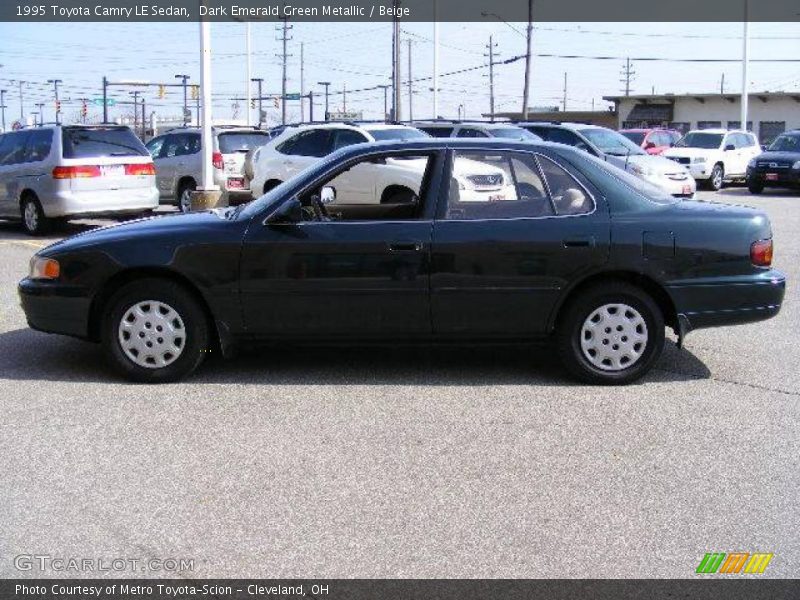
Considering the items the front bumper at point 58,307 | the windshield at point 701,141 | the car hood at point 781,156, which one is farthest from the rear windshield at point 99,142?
Result: the windshield at point 701,141

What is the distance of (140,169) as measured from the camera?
15.1m

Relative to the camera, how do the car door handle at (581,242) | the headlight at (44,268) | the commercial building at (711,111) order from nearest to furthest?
the car door handle at (581,242) → the headlight at (44,268) → the commercial building at (711,111)

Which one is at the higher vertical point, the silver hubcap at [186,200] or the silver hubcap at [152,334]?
the silver hubcap at [186,200]

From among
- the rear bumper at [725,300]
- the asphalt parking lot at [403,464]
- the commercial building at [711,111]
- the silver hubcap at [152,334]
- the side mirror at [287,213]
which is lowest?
the asphalt parking lot at [403,464]

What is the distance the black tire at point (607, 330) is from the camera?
6.22 meters

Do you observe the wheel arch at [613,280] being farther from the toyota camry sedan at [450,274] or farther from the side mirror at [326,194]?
the side mirror at [326,194]

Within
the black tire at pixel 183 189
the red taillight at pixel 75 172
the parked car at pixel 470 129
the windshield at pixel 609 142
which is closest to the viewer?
the red taillight at pixel 75 172

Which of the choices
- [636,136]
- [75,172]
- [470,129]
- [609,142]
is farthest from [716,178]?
[75,172]

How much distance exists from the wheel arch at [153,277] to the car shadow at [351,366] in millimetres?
318

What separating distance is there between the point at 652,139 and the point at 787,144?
386 cm

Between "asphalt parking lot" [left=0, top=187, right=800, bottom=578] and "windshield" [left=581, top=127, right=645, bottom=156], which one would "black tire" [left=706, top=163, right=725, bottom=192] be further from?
"asphalt parking lot" [left=0, top=187, right=800, bottom=578]

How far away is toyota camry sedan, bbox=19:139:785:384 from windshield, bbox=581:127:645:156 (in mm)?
14294

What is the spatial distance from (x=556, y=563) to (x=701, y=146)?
26407mm

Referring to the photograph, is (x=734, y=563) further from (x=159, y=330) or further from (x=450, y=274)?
(x=159, y=330)
